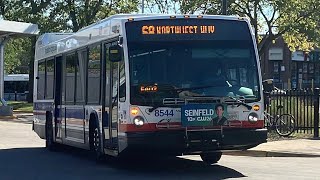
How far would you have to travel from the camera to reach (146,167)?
521 inches

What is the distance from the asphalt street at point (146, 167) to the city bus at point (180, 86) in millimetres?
515

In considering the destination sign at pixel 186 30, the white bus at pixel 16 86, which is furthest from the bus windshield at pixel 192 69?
the white bus at pixel 16 86

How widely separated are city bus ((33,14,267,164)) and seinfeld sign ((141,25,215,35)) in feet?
0.06

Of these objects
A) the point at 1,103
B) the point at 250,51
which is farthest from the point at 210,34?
the point at 1,103

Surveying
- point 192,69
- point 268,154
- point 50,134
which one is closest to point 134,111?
point 192,69

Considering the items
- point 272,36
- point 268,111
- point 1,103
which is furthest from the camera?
point 272,36

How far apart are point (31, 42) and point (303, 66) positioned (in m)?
41.1

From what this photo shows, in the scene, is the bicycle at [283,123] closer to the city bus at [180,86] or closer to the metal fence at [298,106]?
the metal fence at [298,106]

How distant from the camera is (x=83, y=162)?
1466cm

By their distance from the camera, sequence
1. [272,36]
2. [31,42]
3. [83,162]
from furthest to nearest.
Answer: [31,42] → [272,36] → [83,162]

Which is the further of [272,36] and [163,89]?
[272,36]

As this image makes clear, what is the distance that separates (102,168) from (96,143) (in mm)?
732

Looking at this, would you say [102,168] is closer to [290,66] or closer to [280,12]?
[280,12]

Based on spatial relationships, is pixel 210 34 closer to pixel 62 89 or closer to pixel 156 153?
pixel 156 153
